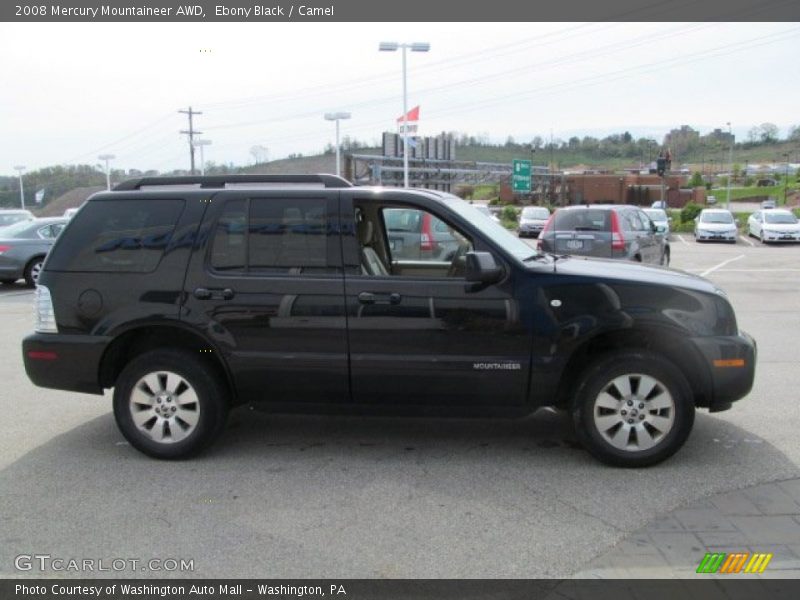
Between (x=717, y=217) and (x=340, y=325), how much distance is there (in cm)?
3081

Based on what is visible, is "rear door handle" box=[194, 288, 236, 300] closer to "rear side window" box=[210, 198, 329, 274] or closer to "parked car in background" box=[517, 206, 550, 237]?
"rear side window" box=[210, 198, 329, 274]

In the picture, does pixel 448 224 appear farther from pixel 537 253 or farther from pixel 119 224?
pixel 119 224

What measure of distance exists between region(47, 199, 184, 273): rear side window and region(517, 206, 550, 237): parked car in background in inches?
1154

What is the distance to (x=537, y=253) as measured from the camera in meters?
5.70

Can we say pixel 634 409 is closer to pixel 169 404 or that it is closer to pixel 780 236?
pixel 169 404

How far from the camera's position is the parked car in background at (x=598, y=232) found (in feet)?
44.6

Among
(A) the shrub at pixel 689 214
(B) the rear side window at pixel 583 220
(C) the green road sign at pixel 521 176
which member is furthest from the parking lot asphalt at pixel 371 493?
(A) the shrub at pixel 689 214

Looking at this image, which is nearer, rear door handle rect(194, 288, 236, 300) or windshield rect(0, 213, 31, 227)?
rear door handle rect(194, 288, 236, 300)

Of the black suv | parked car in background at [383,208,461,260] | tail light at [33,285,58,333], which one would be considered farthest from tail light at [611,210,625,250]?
tail light at [33,285,58,333]

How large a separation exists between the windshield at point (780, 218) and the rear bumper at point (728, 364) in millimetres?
28097

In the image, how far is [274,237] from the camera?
16.9ft

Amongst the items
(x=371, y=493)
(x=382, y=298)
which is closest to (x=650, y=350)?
(x=382, y=298)
